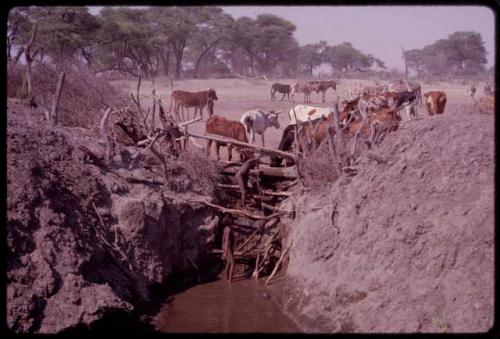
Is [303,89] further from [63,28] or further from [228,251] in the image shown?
[228,251]

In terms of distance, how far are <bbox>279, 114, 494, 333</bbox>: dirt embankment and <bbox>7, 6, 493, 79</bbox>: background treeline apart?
790 inches

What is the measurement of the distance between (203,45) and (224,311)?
35045 millimetres

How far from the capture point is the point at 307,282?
768cm

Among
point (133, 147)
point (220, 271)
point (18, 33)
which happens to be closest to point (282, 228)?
point (220, 271)

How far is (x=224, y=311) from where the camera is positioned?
25.9 ft

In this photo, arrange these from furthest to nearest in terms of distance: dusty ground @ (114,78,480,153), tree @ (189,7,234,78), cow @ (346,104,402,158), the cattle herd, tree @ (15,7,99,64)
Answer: tree @ (189,7,234,78) → tree @ (15,7,99,64) → dusty ground @ (114,78,480,153) → the cattle herd → cow @ (346,104,402,158)

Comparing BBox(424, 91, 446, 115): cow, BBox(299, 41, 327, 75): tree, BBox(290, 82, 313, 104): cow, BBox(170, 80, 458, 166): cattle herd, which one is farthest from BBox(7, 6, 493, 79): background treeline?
BBox(424, 91, 446, 115): cow

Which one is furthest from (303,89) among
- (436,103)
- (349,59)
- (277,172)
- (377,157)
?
(377,157)

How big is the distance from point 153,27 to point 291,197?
28.6 metres

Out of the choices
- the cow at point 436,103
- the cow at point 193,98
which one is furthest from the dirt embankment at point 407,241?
the cow at point 193,98

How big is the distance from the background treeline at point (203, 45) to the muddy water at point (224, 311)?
1907 centimetres

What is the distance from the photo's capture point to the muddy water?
732 cm

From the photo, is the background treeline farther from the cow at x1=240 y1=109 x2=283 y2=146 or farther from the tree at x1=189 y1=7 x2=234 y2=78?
the cow at x1=240 y1=109 x2=283 y2=146
